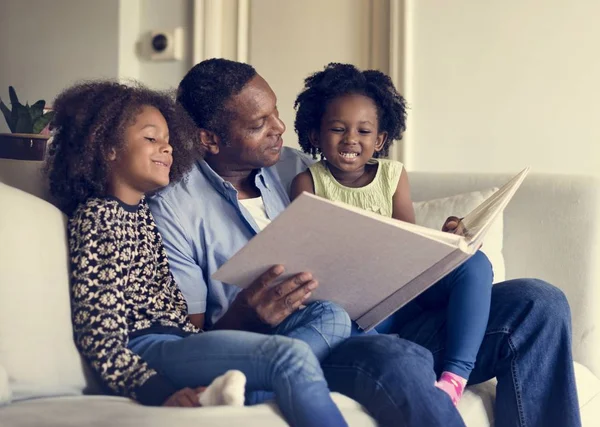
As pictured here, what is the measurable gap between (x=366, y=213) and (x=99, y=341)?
0.45m

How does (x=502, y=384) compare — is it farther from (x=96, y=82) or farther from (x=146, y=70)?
(x=146, y=70)

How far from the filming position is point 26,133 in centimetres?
264

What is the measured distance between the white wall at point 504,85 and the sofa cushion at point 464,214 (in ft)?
1.55

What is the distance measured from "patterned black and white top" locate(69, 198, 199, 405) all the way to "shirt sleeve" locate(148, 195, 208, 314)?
2.2 inches

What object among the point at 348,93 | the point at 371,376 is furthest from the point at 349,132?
the point at 371,376

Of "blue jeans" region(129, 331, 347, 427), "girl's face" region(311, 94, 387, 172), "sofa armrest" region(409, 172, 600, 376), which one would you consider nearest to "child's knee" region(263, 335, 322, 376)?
"blue jeans" region(129, 331, 347, 427)

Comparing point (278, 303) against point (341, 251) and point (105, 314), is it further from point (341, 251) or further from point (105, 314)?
point (105, 314)

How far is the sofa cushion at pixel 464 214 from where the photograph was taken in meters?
1.95

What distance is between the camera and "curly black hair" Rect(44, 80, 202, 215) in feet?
4.80

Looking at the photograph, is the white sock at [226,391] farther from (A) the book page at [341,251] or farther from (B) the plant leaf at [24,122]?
(B) the plant leaf at [24,122]

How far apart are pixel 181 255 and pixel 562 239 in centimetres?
94

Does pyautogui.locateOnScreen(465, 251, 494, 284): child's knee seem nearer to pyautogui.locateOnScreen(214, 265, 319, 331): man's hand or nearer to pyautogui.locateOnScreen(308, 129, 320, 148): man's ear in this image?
pyautogui.locateOnScreen(214, 265, 319, 331): man's hand

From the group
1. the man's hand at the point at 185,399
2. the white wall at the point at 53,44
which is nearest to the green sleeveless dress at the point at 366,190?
the man's hand at the point at 185,399

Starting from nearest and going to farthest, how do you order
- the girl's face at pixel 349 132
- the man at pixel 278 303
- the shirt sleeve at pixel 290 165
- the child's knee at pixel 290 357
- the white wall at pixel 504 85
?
the child's knee at pixel 290 357 → the man at pixel 278 303 → the girl's face at pixel 349 132 → the shirt sleeve at pixel 290 165 → the white wall at pixel 504 85
